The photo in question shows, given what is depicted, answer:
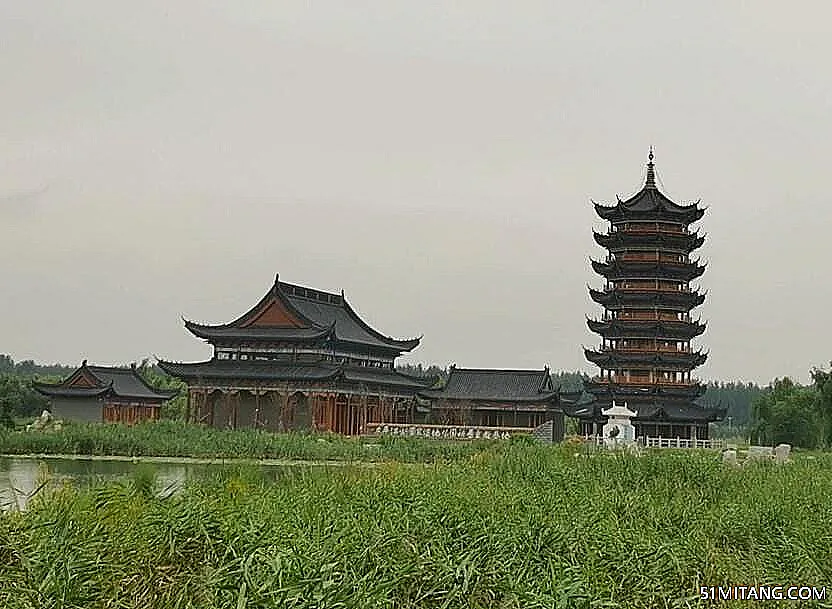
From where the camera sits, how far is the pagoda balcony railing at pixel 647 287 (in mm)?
45750

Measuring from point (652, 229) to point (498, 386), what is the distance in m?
9.31

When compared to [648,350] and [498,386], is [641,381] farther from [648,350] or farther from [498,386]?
[498,386]

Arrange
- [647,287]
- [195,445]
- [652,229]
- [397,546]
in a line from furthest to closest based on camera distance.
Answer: [652,229], [647,287], [195,445], [397,546]

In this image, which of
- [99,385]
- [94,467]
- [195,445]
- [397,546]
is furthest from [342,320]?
[397,546]

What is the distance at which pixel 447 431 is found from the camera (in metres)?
40.2

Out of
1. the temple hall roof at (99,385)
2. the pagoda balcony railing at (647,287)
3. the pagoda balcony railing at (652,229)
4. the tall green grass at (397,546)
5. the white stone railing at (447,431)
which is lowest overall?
the tall green grass at (397,546)

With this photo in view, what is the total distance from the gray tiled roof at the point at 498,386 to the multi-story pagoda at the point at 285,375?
2.59 m

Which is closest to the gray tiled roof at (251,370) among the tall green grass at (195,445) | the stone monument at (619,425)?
the tall green grass at (195,445)

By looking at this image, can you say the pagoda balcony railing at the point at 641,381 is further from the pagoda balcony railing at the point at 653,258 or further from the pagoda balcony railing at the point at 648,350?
Answer: the pagoda balcony railing at the point at 653,258

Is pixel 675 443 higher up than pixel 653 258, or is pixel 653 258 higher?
pixel 653 258

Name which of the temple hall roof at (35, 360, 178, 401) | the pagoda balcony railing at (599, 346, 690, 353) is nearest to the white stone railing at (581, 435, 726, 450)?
the pagoda balcony railing at (599, 346, 690, 353)

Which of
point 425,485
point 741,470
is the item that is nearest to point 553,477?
point 425,485

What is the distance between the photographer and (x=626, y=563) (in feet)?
29.2

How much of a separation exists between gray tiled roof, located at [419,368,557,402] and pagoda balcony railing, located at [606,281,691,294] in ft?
16.2
